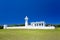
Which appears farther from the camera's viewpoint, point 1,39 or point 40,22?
point 40,22

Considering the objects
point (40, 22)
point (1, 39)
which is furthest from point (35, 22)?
point (1, 39)

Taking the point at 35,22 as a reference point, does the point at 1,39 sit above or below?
below

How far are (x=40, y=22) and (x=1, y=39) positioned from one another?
23858 millimetres

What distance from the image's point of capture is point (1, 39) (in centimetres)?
1546

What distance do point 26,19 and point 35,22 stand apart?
2.68m

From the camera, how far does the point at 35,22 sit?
39.5m

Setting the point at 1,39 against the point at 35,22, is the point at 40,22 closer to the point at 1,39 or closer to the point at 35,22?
the point at 35,22

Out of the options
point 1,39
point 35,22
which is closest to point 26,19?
point 35,22

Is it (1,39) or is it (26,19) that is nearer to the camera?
(1,39)

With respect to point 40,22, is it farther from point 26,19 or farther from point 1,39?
point 1,39

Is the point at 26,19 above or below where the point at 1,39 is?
above

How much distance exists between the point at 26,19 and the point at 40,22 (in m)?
3.49

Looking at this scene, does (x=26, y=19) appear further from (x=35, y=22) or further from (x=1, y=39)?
(x=1, y=39)

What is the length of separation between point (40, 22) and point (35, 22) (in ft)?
4.76
